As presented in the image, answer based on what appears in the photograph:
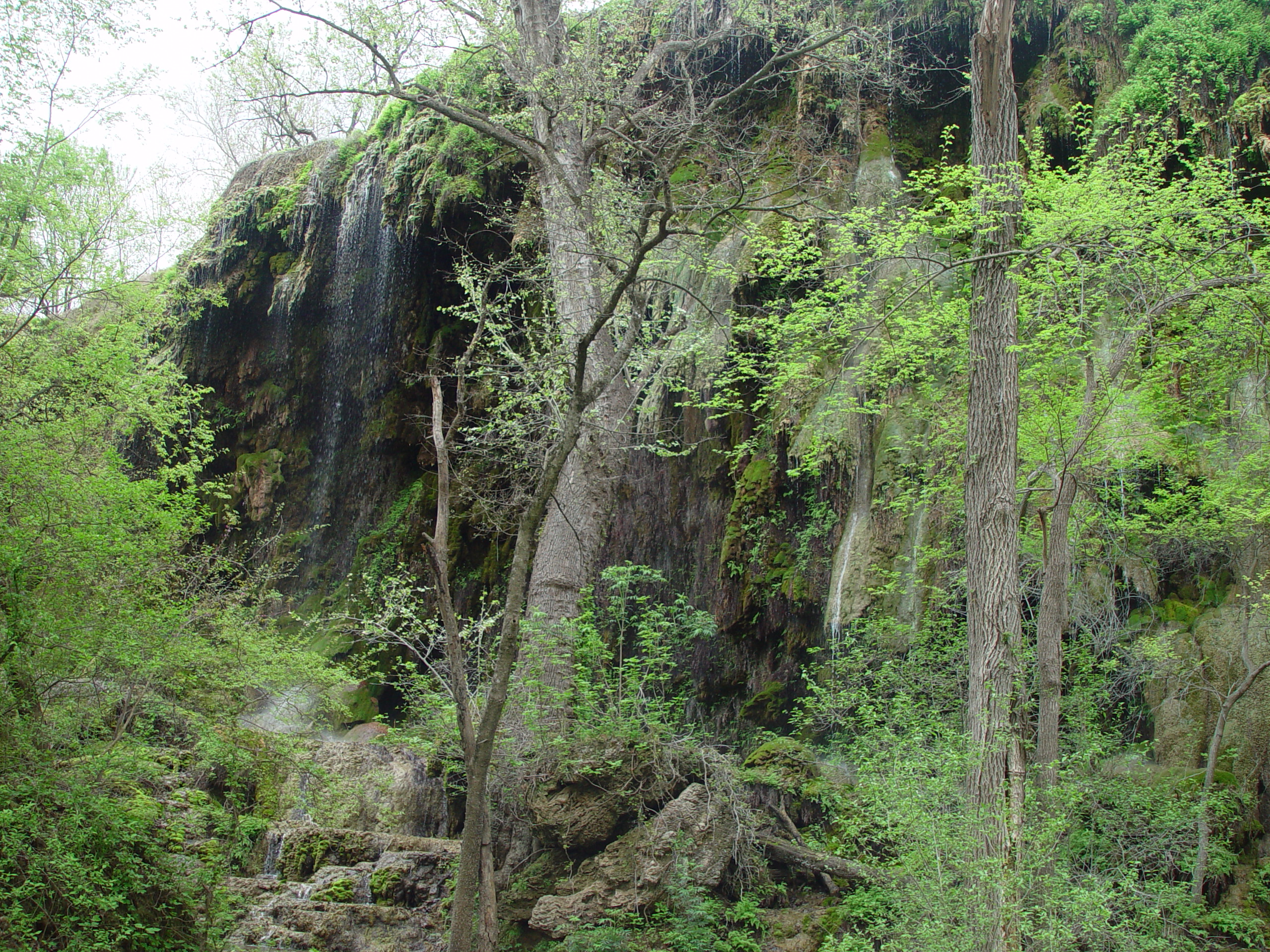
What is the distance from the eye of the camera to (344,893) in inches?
324

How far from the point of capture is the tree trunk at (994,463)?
6430 mm

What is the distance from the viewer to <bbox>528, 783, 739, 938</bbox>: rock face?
6.70 meters

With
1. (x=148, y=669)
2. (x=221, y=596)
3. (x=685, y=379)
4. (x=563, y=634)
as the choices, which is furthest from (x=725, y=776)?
(x=685, y=379)

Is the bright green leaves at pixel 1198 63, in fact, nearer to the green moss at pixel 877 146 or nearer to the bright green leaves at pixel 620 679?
the green moss at pixel 877 146

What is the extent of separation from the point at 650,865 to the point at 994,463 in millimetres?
4490

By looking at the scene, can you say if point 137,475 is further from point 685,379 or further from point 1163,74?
point 1163,74

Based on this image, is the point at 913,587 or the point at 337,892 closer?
the point at 337,892

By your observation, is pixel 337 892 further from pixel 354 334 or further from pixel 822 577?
pixel 354 334

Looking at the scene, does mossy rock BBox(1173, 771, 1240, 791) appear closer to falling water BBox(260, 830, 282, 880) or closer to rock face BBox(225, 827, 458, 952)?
rock face BBox(225, 827, 458, 952)

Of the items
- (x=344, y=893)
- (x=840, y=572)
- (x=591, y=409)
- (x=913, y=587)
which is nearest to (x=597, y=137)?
(x=591, y=409)

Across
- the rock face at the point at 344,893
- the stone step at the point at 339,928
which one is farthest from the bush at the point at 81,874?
the stone step at the point at 339,928

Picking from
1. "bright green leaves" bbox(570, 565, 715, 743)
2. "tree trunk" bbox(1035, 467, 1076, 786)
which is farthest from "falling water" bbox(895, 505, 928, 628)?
"bright green leaves" bbox(570, 565, 715, 743)

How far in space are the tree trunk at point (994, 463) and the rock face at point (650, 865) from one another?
2.05m

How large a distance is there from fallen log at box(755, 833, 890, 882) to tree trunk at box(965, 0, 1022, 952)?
1.68 metres
